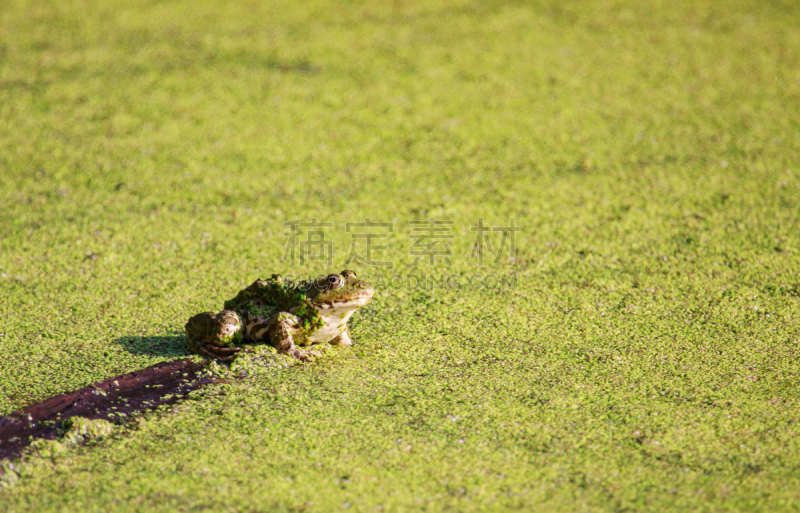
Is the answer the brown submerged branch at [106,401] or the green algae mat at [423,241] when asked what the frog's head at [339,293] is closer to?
the green algae mat at [423,241]

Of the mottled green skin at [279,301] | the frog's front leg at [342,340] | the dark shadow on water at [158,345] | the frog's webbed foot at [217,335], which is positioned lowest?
the dark shadow on water at [158,345]

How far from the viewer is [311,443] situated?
90.8 inches

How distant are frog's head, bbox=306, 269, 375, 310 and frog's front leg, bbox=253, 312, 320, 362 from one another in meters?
0.12

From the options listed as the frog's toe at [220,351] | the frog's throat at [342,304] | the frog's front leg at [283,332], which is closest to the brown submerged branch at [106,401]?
the frog's toe at [220,351]

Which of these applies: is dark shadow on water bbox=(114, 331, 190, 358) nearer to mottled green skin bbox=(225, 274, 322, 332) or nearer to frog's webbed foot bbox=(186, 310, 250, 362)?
frog's webbed foot bbox=(186, 310, 250, 362)

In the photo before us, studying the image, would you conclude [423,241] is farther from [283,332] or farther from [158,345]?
[158,345]

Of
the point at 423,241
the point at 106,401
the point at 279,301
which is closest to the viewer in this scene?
the point at 106,401

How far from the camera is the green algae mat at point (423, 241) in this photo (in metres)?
2.21

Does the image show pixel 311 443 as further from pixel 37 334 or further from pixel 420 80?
pixel 420 80

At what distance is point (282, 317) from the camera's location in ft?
9.40

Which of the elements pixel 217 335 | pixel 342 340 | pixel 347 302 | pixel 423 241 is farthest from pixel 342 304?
pixel 423 241

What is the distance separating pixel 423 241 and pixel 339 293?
4.33 feet

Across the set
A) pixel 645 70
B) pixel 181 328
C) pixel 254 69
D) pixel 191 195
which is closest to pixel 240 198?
pixel 191 195

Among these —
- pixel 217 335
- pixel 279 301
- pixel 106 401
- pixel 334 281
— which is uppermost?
pixel 334 281
